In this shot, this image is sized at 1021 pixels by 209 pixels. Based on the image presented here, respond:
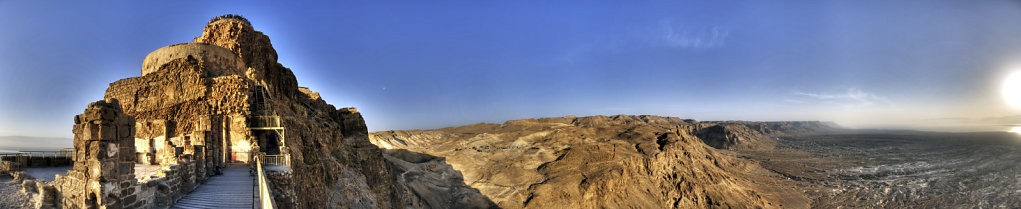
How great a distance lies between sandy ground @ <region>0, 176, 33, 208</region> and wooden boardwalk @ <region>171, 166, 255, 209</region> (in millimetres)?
3262

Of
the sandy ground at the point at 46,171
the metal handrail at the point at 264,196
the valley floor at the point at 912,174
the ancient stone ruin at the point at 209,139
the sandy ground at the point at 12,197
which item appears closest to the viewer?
the metal handrail at the point at 264,196

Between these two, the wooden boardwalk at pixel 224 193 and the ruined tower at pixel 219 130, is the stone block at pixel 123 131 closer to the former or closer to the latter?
the ruined tower at pixel 219 130

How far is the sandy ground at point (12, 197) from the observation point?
8.76 meters

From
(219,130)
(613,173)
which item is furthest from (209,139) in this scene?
(613,173)

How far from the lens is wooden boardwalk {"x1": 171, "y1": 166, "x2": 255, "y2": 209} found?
29.0ft

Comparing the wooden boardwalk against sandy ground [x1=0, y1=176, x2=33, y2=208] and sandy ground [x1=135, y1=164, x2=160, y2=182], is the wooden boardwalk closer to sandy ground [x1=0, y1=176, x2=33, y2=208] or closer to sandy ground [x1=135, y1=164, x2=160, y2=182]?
sandy ground [x1=135, y1=164, x2=160, y2=182]

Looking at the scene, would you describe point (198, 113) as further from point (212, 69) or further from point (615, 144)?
point (615, 144)

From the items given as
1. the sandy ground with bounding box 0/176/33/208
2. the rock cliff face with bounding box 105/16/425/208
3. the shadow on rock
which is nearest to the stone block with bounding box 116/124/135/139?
the sandy ground with bounding box 0/176/33/208

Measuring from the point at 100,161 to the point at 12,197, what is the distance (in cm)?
531


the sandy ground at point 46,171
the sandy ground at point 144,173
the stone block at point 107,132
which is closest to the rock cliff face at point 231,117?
the sandy ground at point 144,173

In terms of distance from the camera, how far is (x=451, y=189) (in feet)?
133

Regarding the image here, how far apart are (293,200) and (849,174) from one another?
240 ft

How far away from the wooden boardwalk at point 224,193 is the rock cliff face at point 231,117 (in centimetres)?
134

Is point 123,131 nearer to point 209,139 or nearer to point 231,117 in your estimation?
point 209,139
